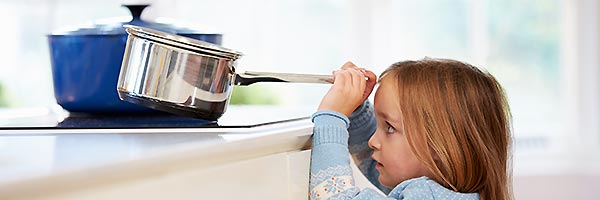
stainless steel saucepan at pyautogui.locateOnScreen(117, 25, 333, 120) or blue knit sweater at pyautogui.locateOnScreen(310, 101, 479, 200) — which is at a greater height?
stainless steel saucepan at pyautogui.locateOnScreen(117, 25, 333, 120)

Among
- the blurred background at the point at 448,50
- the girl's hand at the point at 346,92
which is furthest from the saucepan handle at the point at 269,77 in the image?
the blurred background at the point at 448,50

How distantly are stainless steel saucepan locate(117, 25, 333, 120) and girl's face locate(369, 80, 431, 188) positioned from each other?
23 centimetres

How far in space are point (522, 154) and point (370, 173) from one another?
1.61 m

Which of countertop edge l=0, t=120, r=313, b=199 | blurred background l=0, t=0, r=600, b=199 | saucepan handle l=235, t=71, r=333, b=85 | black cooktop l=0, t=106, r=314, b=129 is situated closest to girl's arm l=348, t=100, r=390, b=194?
black cooktop l=0, t=106, r=314, b=129

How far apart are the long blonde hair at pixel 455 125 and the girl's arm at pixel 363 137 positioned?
146mm

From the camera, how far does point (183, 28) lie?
1.13 meters

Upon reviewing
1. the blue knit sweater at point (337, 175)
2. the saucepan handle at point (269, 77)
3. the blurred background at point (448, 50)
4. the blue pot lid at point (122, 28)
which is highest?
the blue pot lid at point (122, 28)

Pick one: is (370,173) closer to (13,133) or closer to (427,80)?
(427,80)

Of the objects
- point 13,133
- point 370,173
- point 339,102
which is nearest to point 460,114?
point 339,102

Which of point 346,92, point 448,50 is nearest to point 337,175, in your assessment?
point 346,92

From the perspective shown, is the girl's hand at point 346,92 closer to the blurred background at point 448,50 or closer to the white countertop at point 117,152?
the white countertop at point 117,152

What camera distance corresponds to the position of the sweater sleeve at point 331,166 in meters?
0.93

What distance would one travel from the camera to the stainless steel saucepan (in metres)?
0.89

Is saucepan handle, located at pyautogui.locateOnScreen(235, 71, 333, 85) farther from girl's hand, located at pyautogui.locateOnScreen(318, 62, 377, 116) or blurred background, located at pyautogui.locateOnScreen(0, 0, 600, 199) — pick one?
blurred background, located at pyautogui.locateOnScreen(0, 0, 600, 199)
